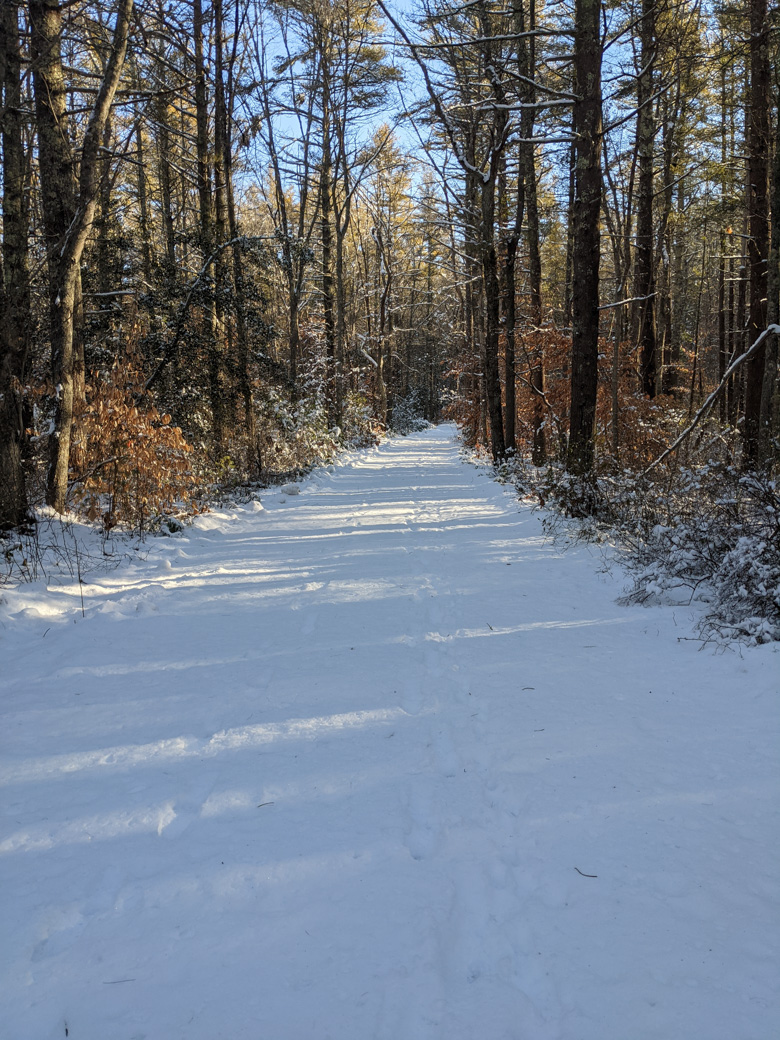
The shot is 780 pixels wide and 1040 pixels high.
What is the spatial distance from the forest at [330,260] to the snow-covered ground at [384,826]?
1670mm

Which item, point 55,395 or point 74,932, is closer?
point 74,932

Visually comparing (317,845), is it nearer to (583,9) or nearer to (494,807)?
(494,807)

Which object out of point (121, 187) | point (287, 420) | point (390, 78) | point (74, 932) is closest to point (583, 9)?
point (287, 420)

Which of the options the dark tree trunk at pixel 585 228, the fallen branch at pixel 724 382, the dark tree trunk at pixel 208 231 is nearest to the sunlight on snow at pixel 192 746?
the fallen branch at pixel 724 382

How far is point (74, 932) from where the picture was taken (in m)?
1.94

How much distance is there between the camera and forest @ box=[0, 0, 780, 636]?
5.96 metres

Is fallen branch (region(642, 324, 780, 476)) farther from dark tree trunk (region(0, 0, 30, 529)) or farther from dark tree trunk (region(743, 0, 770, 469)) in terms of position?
dark tree trunk (region(0, 0, 30, 529))

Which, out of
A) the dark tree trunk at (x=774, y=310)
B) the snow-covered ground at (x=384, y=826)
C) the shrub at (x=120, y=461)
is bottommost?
the snow-covered ground at (x=384, y=826)

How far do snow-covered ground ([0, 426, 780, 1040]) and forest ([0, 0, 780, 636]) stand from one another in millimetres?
1670

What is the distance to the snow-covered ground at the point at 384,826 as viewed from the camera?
171cm

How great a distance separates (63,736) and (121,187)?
2134cm

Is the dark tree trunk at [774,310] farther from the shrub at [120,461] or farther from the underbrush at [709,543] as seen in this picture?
the shrub at [120,461]

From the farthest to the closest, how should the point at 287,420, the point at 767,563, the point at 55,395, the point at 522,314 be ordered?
the point at 522,314 → the point at 287,420 → the point at 55,395 → the point at 767,563

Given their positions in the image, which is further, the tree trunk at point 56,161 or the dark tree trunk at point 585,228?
the dark tree trunk at point 585,228
